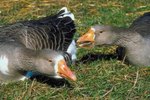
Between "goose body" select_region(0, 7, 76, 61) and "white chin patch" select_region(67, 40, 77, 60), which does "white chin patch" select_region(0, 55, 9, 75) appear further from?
"white chin patch" select_region(67, 40, 77, 60)

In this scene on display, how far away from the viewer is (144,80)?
6.91 metres

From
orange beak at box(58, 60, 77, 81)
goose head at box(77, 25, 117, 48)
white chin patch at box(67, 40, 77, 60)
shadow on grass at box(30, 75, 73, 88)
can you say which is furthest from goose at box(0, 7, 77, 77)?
orange beak at box(58, 60, 77, 81)

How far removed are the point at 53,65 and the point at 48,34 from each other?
44.1 inches

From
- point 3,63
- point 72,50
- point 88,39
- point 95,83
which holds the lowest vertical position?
point 95,83

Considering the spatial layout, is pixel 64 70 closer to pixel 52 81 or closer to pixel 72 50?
pixel 52 81

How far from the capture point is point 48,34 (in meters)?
7.20

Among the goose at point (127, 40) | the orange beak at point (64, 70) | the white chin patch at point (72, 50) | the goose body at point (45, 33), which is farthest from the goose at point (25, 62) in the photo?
the white chin patch at point (72, 50)

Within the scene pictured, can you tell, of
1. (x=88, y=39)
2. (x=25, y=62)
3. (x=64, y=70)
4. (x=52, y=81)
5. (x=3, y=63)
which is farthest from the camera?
(x=52, y=81)

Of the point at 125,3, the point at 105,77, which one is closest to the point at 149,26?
the point at 105,77

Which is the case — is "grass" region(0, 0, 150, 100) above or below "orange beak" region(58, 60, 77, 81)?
below

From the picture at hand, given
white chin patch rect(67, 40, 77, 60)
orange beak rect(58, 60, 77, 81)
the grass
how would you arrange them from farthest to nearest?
white chin patch rect(67, 40, 77, 60) < the grass < orange beak rect(58, 60, 77, 81)

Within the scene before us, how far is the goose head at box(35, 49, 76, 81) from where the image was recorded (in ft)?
20.0

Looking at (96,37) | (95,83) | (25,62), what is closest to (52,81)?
(95,83)

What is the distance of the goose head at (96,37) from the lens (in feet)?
22.6
